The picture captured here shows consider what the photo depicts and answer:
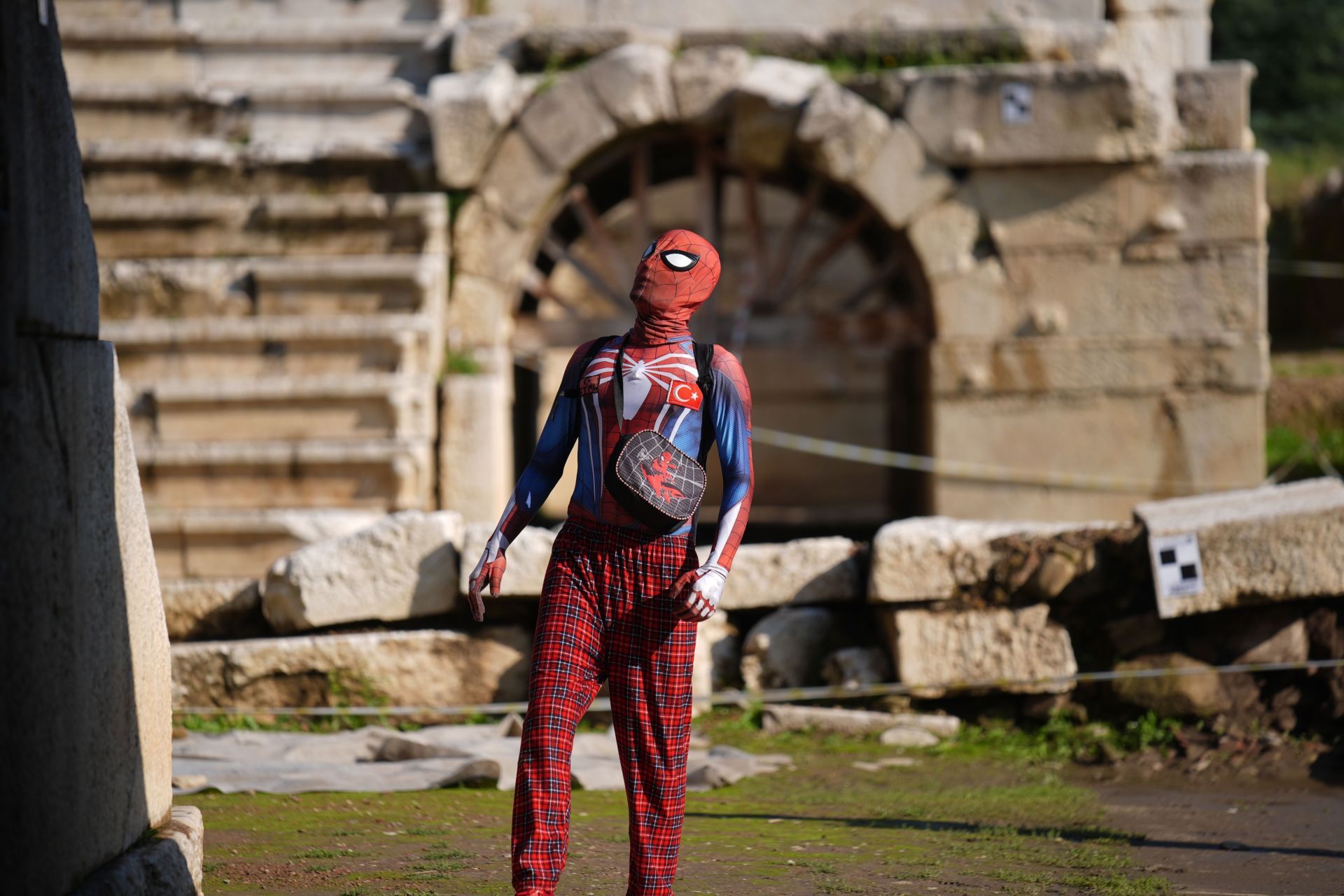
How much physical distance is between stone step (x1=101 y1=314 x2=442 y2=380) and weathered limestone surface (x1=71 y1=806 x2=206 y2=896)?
198 inches

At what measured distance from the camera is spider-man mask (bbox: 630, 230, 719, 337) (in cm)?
324

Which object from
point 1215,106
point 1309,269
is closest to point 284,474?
point 1215,106

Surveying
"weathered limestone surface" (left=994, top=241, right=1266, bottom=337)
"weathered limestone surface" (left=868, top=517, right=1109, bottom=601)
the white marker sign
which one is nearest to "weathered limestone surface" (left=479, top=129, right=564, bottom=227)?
"weathered limestone surface" (left=994, top=241, right=1266, bottom=337)

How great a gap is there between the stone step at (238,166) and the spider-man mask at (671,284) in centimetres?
566

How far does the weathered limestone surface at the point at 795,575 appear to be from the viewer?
20.4 feet

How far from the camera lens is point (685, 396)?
321 cm

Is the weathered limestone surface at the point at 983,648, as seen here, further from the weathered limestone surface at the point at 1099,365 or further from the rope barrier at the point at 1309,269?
the rope barrier at the point at 1309,269

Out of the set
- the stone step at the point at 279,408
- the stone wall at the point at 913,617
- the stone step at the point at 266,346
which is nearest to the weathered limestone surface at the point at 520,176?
the stone step at the point at 266,346

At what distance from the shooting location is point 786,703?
6059mm

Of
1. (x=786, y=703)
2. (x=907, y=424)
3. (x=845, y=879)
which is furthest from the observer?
(x=907, y=424)

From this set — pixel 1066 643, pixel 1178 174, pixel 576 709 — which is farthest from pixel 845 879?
pixel 1178 174

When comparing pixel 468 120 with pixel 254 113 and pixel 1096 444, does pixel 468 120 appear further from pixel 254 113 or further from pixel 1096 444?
pixel 1096 444

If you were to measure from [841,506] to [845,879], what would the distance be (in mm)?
11241

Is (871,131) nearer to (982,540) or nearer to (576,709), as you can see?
(982,540)
